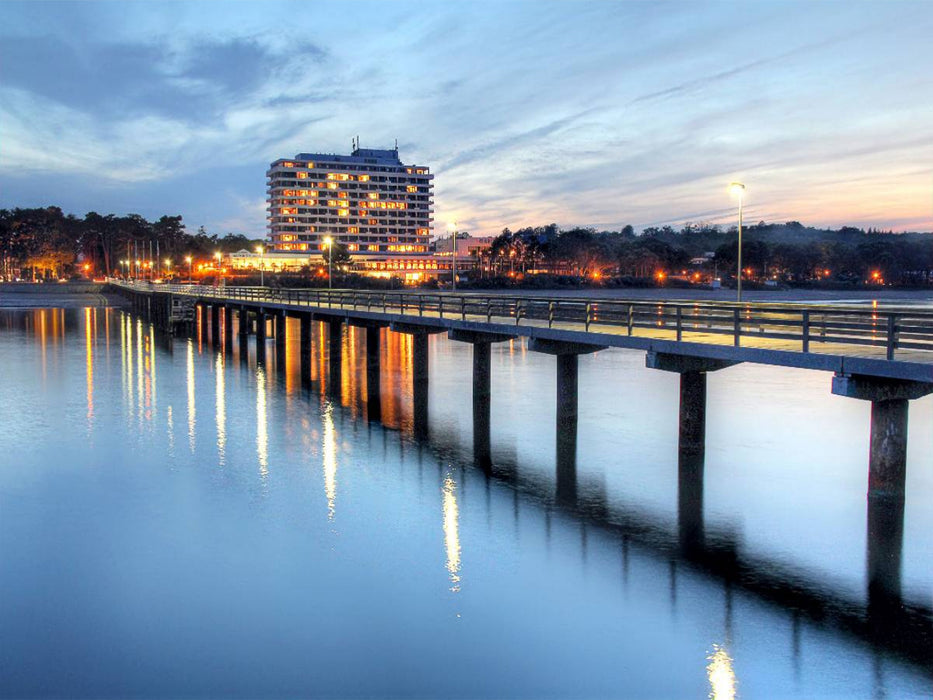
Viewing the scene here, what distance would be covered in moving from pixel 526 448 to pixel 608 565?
10.6 meters

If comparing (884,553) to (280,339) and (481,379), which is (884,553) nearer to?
(481,379)

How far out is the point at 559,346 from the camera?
2567 cm

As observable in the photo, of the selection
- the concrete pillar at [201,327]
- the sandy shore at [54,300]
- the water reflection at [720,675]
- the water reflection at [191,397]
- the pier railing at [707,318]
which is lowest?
the water reflection at [720,675]

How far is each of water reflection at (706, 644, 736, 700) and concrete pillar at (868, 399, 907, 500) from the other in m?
6.88

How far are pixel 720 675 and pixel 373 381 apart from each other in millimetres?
28155

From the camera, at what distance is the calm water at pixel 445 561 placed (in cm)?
1174

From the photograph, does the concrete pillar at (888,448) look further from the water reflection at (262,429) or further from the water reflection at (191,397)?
the water reflection at (191,397)

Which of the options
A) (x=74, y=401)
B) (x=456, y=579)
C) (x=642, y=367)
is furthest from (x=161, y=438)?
(x=642, y=367)

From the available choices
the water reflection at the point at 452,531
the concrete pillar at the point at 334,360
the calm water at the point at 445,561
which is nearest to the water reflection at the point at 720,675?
the calm water at the point at 445,561

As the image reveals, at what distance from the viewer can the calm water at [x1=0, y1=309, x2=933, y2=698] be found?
11742mm

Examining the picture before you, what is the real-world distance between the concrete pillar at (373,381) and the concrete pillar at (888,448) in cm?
1861

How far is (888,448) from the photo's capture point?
16859mm

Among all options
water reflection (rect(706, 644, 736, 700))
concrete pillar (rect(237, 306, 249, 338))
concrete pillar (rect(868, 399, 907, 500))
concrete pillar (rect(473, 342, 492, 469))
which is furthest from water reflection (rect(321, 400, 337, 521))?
concrete pillar (rect(237, 306, 249, 338))

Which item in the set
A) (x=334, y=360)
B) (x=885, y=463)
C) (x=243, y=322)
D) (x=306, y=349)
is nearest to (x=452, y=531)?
(x=885, y=463)
